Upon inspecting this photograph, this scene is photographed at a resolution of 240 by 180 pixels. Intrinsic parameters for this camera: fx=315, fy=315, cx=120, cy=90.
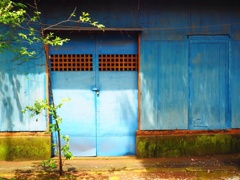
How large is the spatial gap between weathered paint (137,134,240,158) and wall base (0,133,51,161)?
6.93ft

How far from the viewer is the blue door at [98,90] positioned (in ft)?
23.4

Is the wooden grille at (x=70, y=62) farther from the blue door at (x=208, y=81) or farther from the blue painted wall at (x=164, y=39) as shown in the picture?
the blue door at (x=208, y=81)

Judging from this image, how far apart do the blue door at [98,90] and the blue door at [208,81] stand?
4.40ft

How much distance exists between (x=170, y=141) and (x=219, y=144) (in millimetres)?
1181

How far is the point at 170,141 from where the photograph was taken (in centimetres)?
719

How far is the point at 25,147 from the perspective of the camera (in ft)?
22.9

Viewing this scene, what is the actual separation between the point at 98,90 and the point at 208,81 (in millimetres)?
2540

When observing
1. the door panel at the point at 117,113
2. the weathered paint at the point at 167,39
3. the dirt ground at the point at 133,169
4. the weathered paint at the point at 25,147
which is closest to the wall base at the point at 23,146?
the weathered paint at the point at 25,147

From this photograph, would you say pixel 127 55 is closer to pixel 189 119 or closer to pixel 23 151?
pixel 189 119

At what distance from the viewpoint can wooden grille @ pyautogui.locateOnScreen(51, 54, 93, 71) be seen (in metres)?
7.12

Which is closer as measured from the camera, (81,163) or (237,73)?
(81,163)

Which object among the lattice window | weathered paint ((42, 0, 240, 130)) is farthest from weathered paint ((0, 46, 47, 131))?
weathered paint ((42, 0, 240, 130))

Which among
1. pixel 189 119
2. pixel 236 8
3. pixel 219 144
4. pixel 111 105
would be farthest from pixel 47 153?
pixel 236 8

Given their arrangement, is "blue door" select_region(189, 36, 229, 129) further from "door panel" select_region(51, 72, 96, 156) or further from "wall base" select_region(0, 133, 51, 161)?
"wall base" select_region(0, 133, 51, 161)
